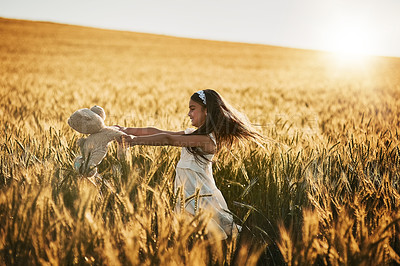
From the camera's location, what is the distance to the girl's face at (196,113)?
1824 mm

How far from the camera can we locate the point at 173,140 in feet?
5.17

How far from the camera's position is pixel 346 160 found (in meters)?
2.03

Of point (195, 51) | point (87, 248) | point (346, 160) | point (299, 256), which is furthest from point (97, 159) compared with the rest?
point (195, 51)

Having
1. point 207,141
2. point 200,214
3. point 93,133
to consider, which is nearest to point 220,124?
point 207,141

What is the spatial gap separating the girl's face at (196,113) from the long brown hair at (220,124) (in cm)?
2

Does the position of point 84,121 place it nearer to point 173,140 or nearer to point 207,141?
point 173,140

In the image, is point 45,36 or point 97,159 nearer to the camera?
point 97,159

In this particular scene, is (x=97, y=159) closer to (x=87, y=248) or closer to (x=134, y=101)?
(x=87, y=248)

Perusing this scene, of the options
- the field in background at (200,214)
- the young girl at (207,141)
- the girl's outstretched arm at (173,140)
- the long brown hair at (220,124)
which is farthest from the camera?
the long brown hair at (220,124)

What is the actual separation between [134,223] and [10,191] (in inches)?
19.7

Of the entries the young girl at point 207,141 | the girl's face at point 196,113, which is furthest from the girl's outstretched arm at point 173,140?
the girl's face at point 196,113

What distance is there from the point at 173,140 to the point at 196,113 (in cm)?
31

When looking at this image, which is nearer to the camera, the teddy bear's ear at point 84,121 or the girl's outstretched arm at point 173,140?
the girl's outstretched arm at point 173,140

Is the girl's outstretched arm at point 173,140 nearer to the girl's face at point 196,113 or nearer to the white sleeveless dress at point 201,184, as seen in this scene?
the white sleeveless dress at point 201,184
